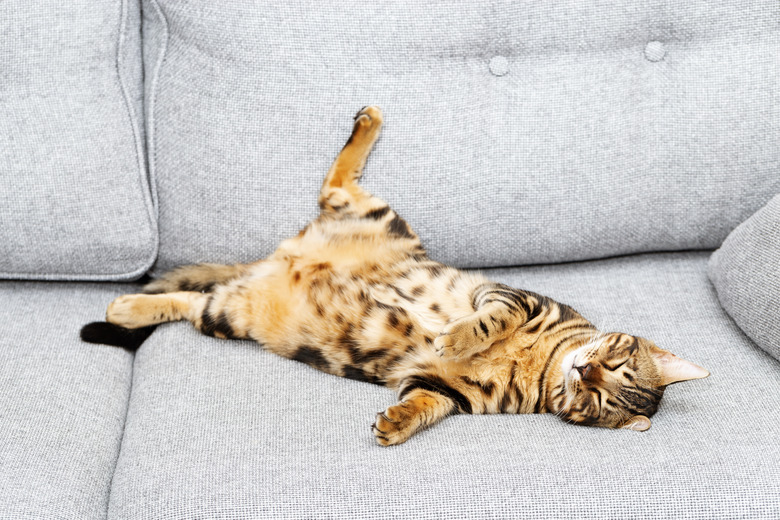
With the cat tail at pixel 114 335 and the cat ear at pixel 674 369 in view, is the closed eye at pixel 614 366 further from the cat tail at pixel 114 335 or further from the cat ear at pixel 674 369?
the cat tail at pixel 114 335

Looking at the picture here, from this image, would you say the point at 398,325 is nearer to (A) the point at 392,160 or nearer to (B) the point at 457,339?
(B) the point at 457,339

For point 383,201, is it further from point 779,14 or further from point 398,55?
point 779,14

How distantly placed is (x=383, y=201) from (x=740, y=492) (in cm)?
108

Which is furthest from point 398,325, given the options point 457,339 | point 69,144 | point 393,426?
point 69,144

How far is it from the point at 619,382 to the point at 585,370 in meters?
0.08

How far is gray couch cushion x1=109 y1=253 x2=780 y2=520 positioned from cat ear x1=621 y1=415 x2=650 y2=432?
1.0 inches

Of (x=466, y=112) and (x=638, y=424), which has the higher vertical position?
(x=466, y=112)

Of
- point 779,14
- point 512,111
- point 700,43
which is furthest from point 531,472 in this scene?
point 779,14

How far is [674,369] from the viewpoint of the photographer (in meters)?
1.51

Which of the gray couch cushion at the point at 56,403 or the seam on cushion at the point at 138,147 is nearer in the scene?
the gray couch cushion at the point at 56,403

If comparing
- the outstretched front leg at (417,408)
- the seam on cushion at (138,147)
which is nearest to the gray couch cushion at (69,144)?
the seam on cushion at (138,147)

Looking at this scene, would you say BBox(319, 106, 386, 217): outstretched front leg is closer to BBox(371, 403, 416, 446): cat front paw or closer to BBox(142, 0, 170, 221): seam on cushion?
BBox(142, 0, 170, 221): seam on cushion

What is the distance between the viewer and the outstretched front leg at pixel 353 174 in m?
1.79

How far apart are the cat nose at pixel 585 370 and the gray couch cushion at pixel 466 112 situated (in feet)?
1.57
